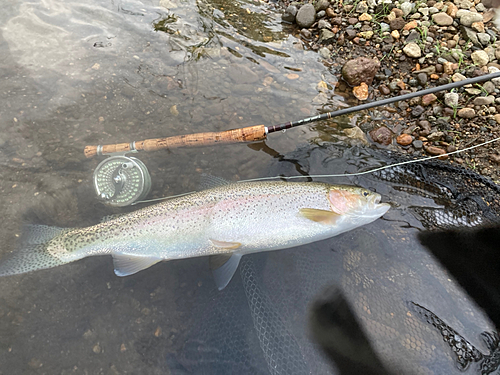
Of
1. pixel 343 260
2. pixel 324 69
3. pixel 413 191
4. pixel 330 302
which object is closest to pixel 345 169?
pixel 413 191

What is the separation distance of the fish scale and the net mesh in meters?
0.25

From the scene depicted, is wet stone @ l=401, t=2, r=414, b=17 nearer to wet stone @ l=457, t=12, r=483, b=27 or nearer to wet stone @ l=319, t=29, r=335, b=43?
wet stone @ l=457, t=12, r=483, b=27

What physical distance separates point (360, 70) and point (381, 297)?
298cm

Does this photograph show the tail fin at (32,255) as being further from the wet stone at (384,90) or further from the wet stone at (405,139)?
the wet stone at (384,90)

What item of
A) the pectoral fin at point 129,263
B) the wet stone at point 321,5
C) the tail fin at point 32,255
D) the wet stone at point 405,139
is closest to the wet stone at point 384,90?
the wet stone at point 405,139

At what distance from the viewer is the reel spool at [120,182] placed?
272 centimetres

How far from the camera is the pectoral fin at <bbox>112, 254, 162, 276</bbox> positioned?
2344mm

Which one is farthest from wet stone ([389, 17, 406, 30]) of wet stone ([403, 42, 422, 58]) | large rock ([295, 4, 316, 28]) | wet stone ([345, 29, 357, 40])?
large rock ([295, 4, 316, 28])

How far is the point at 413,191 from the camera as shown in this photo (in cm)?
282

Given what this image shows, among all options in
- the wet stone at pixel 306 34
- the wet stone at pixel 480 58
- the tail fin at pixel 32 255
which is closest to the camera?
the tail fin at pixel 32 255

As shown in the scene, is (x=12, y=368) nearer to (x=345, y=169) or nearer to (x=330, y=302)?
(x=330, y=302)

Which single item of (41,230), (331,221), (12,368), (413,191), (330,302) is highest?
(413,191)

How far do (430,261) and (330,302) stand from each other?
1.07 metres

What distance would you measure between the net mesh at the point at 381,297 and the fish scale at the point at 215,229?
25 cm
